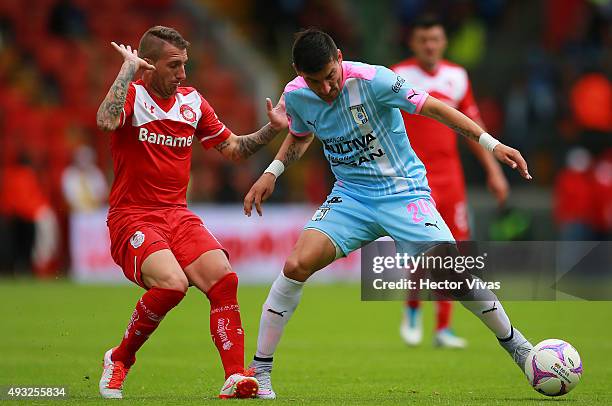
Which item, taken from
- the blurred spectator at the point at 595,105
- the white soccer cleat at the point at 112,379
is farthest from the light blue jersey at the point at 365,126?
the blurred spectator at the point at 595,105

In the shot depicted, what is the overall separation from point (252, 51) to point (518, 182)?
287 inches

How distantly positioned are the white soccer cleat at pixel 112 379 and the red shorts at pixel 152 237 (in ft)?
1.77

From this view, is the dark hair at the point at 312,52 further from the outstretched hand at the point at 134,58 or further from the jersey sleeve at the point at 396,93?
the outstretched hand at the point at 134,58

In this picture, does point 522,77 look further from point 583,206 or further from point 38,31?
point 38,31

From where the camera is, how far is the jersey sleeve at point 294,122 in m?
7.73

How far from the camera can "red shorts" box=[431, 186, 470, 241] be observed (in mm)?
10781

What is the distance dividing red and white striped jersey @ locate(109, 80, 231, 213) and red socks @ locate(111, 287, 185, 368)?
25.2 inches

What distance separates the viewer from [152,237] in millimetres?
7430

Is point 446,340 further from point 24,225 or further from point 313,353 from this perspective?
point 24,225

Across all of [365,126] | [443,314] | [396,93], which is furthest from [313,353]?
[396,93]

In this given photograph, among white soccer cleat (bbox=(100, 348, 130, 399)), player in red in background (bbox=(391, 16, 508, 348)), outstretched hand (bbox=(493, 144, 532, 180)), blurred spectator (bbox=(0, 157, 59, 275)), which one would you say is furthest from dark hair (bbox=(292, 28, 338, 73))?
blurred spectator (bbox=(0, 157, 59, 275))

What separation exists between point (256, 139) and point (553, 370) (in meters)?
2.43

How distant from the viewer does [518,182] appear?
21.4m

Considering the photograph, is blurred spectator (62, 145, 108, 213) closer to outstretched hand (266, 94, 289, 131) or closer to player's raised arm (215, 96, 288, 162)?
player's raised arm (215, 96, 288, 162)
